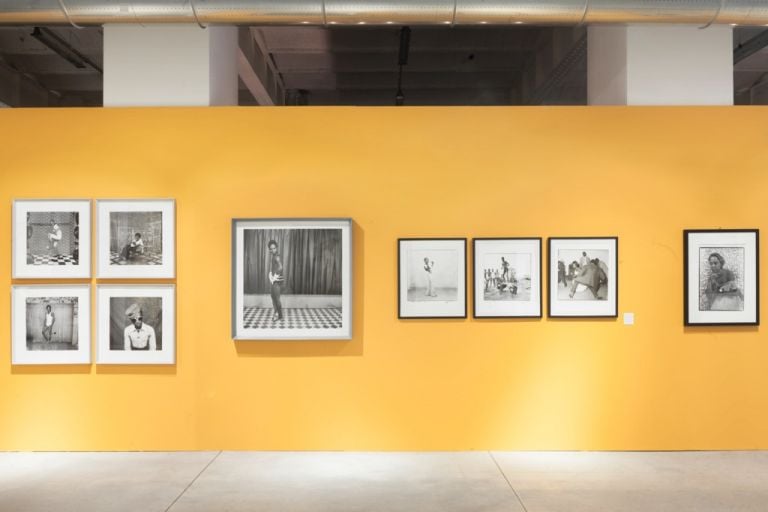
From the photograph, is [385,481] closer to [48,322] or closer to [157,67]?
[48,322]

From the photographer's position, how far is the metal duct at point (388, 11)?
14.3ft

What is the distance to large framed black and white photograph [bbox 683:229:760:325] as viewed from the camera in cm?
534

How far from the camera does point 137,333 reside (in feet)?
17.5

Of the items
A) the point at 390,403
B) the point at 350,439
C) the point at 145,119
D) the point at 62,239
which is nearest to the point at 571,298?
the point at 390,403

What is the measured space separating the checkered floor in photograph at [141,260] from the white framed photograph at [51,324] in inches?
13.6

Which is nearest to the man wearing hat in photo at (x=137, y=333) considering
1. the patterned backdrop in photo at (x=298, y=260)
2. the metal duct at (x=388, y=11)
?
the patterned backdrop in photo at (x=298, y=260)

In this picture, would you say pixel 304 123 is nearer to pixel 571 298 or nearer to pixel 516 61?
pixel 571 298

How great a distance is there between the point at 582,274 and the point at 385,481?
2.56m

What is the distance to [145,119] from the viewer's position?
5418 millimetres

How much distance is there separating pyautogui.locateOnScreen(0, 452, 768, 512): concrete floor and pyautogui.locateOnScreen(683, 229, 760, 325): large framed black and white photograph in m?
1.27

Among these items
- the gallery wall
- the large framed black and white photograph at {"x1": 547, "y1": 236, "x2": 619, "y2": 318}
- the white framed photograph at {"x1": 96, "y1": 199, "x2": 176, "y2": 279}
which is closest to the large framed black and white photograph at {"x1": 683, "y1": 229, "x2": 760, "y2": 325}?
the gallery wall

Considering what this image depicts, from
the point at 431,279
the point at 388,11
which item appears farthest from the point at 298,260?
the point at 388,11

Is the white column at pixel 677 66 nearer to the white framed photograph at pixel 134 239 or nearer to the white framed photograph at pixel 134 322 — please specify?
the white framed photograph at pixel 134 239

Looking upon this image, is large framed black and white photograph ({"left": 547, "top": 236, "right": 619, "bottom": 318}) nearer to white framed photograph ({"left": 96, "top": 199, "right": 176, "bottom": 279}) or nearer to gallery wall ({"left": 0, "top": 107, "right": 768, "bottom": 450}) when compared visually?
gallery wall ({"left": 0, "top": 107, "right": 768, "bottom": 450})
